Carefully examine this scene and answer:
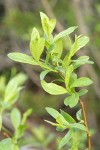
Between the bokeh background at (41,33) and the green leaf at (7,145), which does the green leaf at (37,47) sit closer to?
the green leaf at (7,145)

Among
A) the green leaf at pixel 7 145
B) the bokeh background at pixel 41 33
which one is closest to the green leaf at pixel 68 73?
the green leaf at pixel 7 145

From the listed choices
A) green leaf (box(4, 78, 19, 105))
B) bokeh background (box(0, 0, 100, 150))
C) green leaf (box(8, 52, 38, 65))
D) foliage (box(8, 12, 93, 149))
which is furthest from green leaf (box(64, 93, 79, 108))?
bokeh background (box(0, 0, 100, 150))

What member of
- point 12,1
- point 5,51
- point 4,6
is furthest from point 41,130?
point 4,6

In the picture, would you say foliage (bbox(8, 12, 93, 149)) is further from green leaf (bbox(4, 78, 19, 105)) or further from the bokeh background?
the bokeh background

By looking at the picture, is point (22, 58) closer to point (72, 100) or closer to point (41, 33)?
point (72, 100)

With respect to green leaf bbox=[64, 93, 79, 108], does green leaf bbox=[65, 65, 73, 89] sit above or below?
above

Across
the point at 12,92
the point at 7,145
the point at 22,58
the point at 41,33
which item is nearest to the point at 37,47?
the point at 22,58
